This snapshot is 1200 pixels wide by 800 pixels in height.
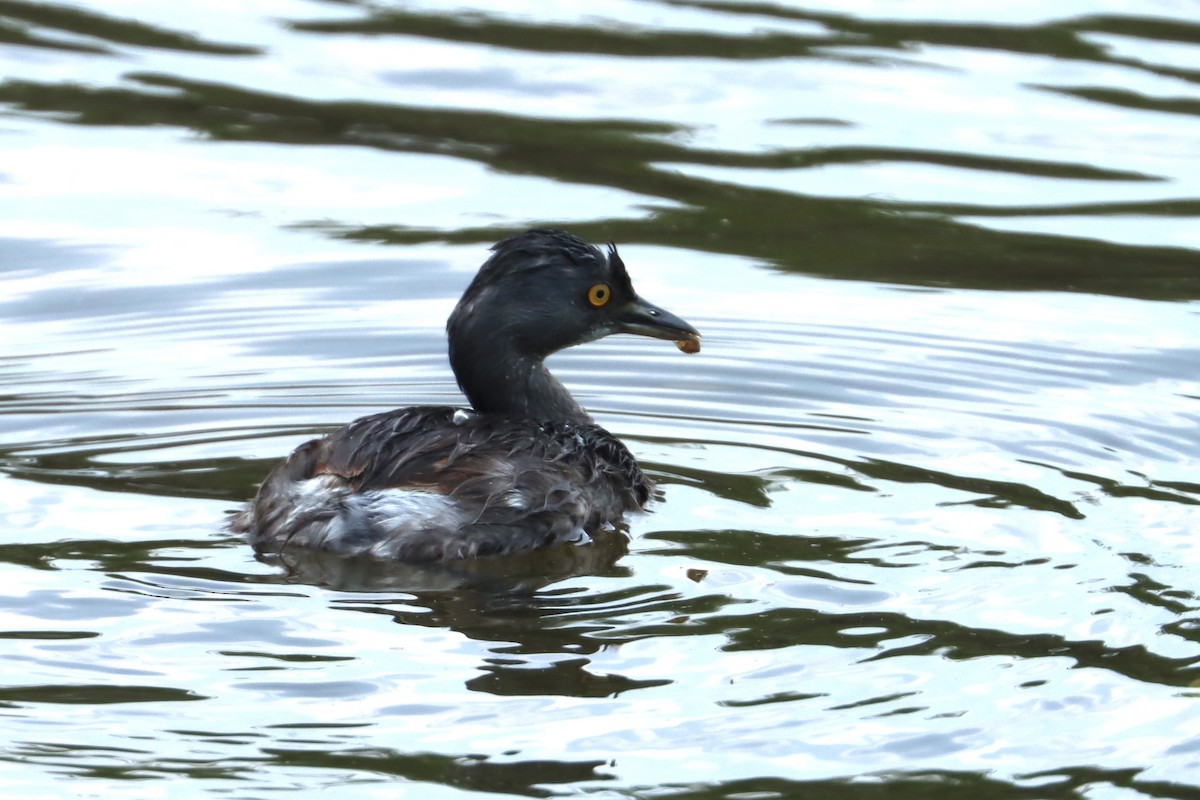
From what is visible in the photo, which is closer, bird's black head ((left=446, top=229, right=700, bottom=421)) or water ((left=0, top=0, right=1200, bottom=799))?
water ((left=0, top=0, right=1200, bottom=799))

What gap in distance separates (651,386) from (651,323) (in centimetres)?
109

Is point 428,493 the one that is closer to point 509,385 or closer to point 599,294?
point 509,385

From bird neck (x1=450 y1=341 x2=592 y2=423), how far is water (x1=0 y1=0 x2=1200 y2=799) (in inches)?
18.0

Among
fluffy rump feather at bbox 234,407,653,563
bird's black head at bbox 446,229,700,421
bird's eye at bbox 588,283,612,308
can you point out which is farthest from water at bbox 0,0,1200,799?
bird's eye at bbox 588,283,612,308

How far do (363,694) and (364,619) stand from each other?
703 mm

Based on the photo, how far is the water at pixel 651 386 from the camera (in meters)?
6.08

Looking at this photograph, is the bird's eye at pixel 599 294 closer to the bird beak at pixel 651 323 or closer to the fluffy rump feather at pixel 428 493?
the bird beak at pixel 651 323

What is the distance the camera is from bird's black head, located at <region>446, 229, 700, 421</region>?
862cm

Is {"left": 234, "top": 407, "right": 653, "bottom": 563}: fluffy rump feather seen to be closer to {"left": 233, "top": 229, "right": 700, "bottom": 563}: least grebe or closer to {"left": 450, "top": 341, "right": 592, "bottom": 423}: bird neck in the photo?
{"left": 233, "top": 229, "right": 700, "bottom": 563}: least grebe

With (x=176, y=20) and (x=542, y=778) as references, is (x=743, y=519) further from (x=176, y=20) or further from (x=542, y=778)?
(x=176, y=20)

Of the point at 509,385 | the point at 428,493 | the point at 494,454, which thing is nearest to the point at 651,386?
the point at 509,385

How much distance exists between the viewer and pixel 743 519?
7949mm

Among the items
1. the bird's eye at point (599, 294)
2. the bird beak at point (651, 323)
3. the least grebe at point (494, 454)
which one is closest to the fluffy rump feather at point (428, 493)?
the least grebe at point (494, 454)

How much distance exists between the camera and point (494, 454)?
789cm
